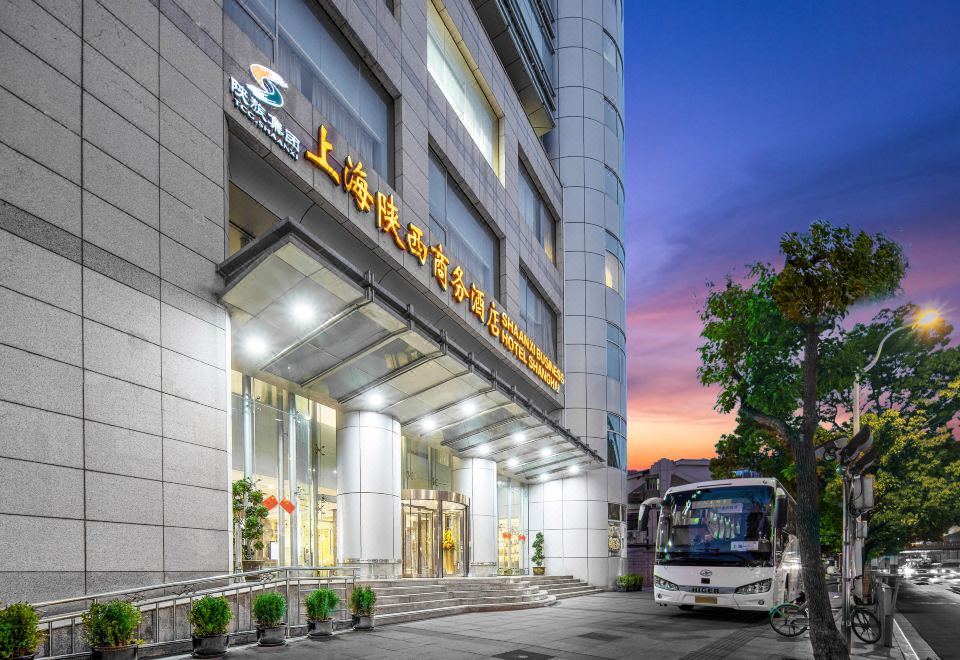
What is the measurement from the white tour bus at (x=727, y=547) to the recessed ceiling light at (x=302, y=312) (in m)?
12.0

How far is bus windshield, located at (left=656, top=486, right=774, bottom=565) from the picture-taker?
19531 millimetres

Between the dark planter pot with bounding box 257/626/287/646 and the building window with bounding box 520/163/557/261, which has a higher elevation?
the building window with bounding box 520/163/557/261

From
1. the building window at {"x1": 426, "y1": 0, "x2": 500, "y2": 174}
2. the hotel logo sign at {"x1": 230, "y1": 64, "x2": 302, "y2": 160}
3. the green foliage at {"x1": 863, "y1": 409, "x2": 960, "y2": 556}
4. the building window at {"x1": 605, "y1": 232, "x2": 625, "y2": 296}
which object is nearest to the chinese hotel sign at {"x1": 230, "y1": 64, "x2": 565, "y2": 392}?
the hotel logo sign at {"x1": 230, "y1": 64, "x2": 302, "y2": 160}

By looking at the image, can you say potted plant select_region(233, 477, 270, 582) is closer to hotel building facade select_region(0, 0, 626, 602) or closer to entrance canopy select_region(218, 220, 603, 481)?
hotel building facade select_region(0, 0, 626, 602)

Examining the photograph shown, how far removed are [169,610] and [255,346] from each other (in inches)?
257

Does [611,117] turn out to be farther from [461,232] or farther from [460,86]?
[461,232]

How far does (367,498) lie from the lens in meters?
20.5

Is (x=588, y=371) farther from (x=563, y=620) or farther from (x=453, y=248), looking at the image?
(x=563, y=620)

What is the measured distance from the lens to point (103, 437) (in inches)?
447

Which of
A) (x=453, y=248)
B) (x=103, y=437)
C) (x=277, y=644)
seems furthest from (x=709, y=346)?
(x=103, y=437)

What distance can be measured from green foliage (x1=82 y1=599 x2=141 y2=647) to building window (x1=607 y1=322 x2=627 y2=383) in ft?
104

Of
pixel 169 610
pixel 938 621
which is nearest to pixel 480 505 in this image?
pixel 938 621

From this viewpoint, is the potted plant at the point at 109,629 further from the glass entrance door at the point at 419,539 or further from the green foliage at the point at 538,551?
the green foliage at the point at 538,551

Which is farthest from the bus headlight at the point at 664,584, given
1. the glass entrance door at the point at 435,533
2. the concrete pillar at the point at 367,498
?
the glass entrance door at the point at 435,533
